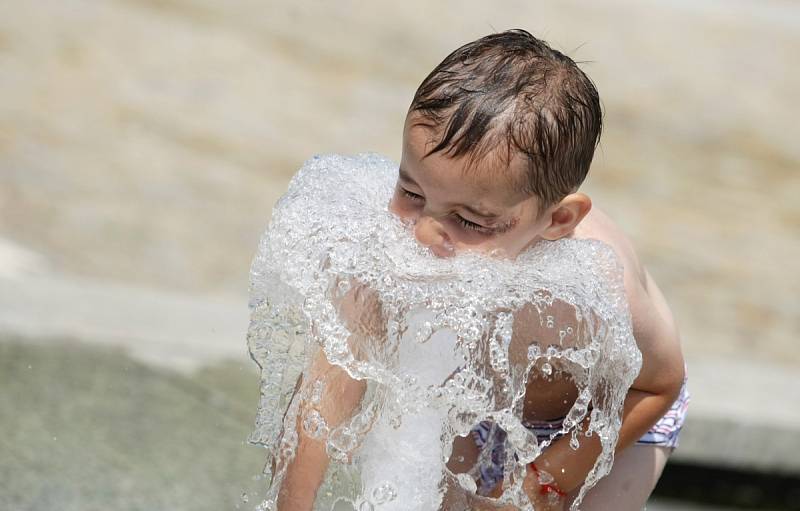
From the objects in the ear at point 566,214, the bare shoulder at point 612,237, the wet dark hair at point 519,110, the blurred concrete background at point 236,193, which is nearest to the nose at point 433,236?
the wet dark hair at point 519,110

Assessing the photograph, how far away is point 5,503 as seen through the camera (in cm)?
355

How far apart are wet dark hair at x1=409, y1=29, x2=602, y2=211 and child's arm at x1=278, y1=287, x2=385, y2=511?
33cm

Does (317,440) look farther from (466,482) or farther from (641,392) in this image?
(641,392)

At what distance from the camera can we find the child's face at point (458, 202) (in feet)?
7.69

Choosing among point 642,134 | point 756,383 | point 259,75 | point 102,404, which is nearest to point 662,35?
point 642,134

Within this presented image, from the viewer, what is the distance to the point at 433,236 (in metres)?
2.39

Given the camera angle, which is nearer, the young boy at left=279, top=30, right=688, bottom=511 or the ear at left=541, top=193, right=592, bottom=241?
the young boy at left=279, top=30, right=688, bottom=511

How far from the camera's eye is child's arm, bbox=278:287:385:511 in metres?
2.40

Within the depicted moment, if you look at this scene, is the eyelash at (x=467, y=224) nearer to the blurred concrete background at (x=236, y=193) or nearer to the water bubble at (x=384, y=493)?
the water bubble at (x=384, y=493)

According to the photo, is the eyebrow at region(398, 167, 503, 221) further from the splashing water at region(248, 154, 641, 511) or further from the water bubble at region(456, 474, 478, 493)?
the water bubble at region(456, 474, 478, 493)

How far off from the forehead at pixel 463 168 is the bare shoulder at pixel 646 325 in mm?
374

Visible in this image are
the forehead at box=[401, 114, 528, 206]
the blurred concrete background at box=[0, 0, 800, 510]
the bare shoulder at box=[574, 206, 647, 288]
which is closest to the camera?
the forehead at box=[401, 114, 528, 206]

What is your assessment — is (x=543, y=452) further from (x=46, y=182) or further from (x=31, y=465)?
(x=46, y=182)

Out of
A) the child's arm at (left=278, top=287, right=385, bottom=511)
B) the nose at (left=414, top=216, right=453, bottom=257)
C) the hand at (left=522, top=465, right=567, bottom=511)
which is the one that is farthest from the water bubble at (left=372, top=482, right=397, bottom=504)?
the nose at (left=414, top=216, right=453, bottom=257)
